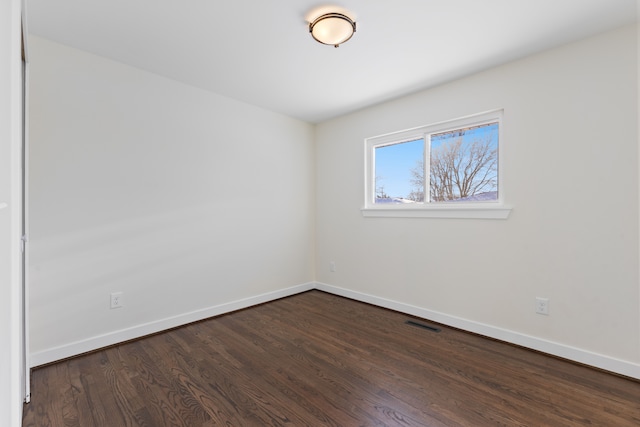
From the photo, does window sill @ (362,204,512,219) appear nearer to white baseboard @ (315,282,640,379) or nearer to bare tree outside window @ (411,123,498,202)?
bare tree outside window @ (411,123,498,202)

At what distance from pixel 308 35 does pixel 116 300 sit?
8.48ft

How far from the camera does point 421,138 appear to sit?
3139mm

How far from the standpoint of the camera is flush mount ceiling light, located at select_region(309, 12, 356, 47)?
6.09 ft

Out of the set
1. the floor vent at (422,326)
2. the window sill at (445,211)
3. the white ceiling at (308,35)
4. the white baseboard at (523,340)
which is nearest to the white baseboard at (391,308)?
the white baseboard at (523,340)

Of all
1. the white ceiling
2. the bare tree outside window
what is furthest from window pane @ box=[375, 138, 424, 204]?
the white ceiling

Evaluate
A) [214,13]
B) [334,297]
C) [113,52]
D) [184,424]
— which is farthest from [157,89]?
[334,297]

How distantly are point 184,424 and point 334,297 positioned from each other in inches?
94.9

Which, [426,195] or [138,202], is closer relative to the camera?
[138,202]

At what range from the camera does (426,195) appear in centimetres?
308

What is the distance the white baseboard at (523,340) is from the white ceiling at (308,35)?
2266 mm

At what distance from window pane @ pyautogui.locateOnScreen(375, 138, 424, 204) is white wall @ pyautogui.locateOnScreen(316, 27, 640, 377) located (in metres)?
0.27

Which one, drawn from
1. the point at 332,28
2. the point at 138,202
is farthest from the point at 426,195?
the point at 138,202

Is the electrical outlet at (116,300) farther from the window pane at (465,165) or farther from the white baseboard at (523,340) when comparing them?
the window pane at (465,165)
